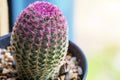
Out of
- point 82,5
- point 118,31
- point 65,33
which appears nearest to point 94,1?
point 82,5

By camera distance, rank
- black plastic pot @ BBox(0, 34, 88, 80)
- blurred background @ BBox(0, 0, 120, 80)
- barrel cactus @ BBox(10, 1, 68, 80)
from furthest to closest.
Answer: blurred background @ BBox(0, 0, 120, 80) → black plastic pot @ BBox(0, 34, 88, 80) → barrel cactus @ BBox(10, 1, 68, 80)

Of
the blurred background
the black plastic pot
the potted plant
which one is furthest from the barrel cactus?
the blurred background

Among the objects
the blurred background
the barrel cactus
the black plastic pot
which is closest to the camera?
the barrel cactus

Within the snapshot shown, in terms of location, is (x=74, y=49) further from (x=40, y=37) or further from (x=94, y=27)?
(x=94, y=27)

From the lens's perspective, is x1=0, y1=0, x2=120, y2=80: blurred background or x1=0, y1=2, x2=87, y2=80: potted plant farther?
x1=0, y1=0, x2=120, y2=80: blurred background

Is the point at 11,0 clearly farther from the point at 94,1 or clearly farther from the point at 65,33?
the point at 65,33

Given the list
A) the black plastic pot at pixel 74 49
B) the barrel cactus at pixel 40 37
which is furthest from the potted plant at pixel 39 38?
the black plastic pot at pixel 74 49

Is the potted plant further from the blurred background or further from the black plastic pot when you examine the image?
the blurred background
